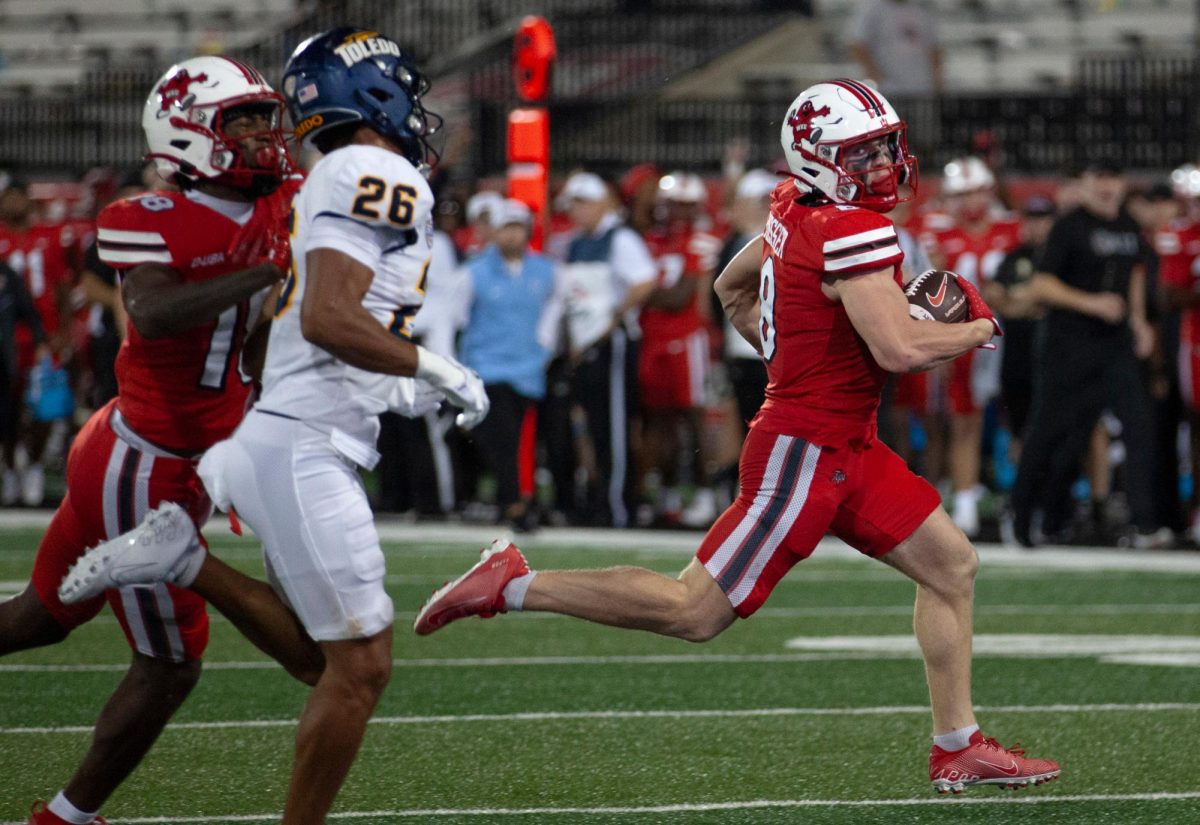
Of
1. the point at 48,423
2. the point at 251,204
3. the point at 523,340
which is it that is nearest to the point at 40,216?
the point at 48,423

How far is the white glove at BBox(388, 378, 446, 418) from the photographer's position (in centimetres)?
414

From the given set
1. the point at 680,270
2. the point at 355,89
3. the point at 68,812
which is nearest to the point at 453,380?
the point at 355,89

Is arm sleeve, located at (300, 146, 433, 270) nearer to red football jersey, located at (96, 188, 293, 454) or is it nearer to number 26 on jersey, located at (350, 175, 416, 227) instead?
number 26 on jersey, located at (350, 175, 416, 227)

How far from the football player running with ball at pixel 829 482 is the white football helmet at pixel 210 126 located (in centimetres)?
107

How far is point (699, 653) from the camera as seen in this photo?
7.57 m

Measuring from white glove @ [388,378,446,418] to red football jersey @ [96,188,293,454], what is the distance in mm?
602

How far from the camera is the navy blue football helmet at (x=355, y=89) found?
416 centimetres

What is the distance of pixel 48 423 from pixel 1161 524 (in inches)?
293

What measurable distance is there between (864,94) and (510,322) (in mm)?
6891

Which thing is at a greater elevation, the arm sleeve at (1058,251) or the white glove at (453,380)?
the white glove at (453,380)

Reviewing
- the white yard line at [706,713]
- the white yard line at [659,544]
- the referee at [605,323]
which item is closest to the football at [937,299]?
the white yard line at [706,713]

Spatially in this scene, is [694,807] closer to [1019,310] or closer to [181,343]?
[181,343]

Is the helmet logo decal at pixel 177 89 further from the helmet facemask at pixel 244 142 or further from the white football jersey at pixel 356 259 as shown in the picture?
the white football jersey at pixel 356 259

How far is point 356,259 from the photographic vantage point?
3955 mm
